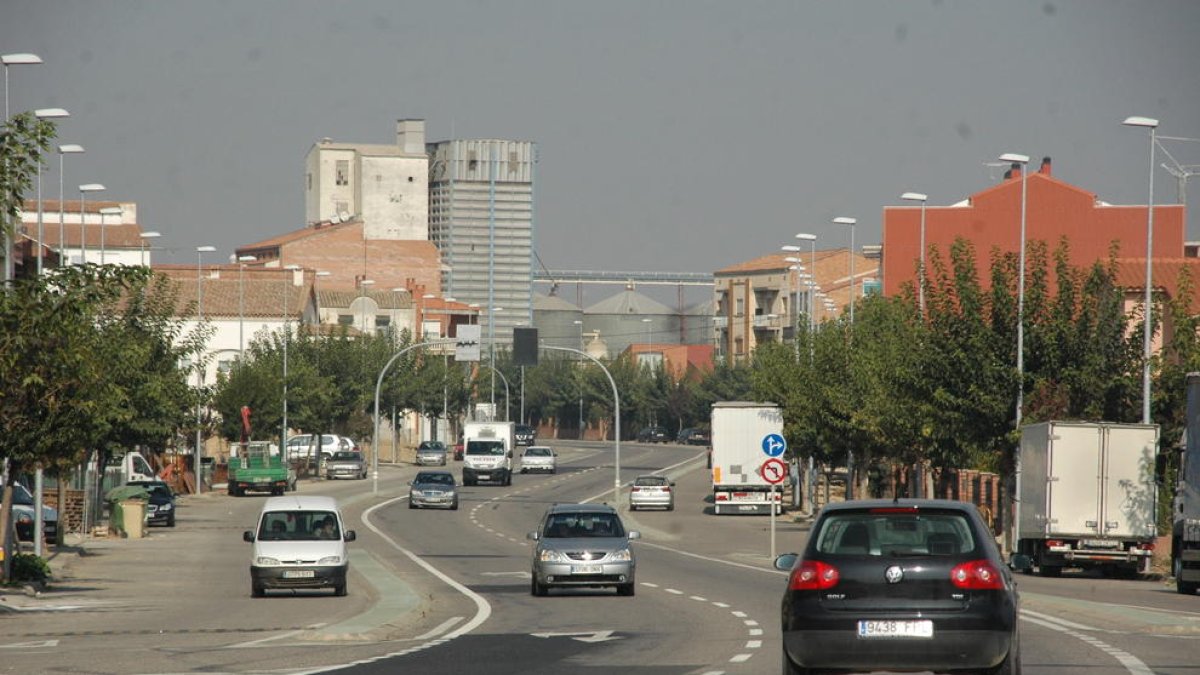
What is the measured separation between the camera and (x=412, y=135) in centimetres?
18350

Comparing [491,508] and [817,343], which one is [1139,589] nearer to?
[817,343]

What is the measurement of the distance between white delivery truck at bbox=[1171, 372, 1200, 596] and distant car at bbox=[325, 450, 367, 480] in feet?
210

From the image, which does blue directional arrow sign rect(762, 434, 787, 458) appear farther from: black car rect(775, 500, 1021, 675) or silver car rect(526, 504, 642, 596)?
black car rect(775, 500, 1021, 675)

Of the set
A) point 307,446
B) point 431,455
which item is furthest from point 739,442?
point 431,455

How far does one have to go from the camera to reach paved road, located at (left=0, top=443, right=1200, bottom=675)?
18750 mm

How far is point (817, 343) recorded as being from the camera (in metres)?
61.5

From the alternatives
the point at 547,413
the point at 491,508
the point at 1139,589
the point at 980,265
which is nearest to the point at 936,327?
the point at 1139,589

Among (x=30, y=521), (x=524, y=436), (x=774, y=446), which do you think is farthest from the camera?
(x=524, y=436)

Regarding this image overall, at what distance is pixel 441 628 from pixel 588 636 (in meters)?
2.68

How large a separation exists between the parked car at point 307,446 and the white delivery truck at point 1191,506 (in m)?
67.4

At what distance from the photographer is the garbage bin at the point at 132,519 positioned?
2104 inches

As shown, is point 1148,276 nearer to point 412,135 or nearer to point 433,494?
point 433,494

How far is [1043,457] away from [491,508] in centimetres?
3612

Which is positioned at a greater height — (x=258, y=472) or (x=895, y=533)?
(x=895, y=533)
